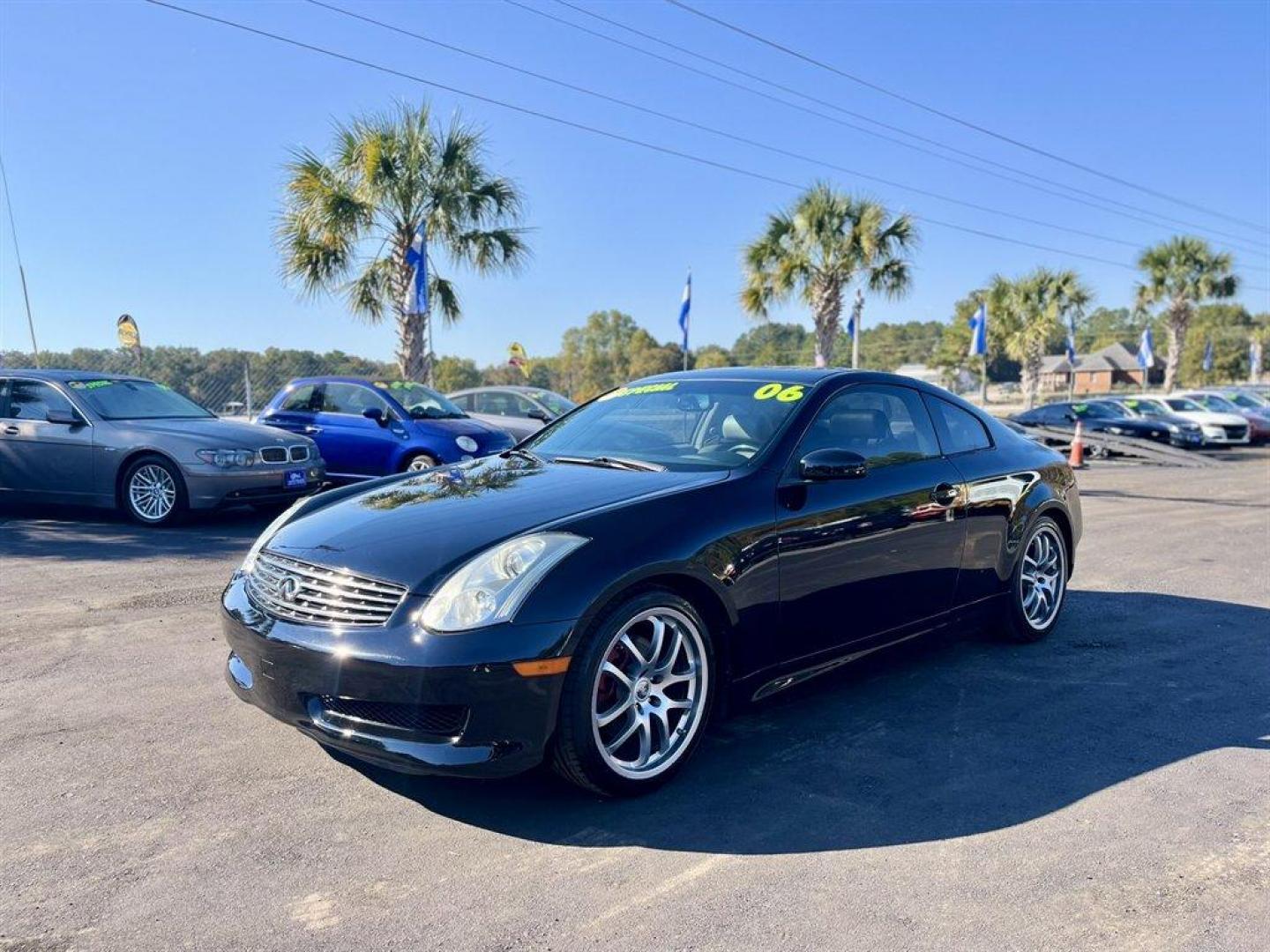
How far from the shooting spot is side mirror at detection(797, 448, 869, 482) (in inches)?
150

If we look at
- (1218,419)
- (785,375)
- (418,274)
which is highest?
(418,274)

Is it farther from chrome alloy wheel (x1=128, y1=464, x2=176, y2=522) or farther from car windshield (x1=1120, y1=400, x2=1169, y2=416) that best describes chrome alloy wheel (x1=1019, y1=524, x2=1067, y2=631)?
car windshield (x1=1120, y1=400, x2=1169, y2=416)

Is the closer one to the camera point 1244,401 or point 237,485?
point 237,485

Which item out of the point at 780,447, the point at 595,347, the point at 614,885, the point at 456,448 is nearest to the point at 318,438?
the point at 456,448

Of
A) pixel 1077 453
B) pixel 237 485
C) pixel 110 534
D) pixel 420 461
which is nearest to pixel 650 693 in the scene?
pixel 237 485

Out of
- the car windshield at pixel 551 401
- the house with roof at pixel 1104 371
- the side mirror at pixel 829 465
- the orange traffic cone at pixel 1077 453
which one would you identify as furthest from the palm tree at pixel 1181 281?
the house with roof at pixel 1104 371

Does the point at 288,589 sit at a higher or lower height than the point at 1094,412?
higher

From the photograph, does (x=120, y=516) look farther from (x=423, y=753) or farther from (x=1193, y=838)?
(x=1193, y=838)

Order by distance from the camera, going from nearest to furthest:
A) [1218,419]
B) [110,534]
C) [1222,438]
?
[110,534], [1222,438], [1218,419]

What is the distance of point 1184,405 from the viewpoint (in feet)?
86.8

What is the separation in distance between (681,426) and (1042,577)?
2.50 metres

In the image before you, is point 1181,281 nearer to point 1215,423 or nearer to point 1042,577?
point 1215,423

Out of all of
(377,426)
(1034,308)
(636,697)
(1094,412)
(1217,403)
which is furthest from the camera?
(1034,308)

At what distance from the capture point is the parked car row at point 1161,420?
23.0 metres
